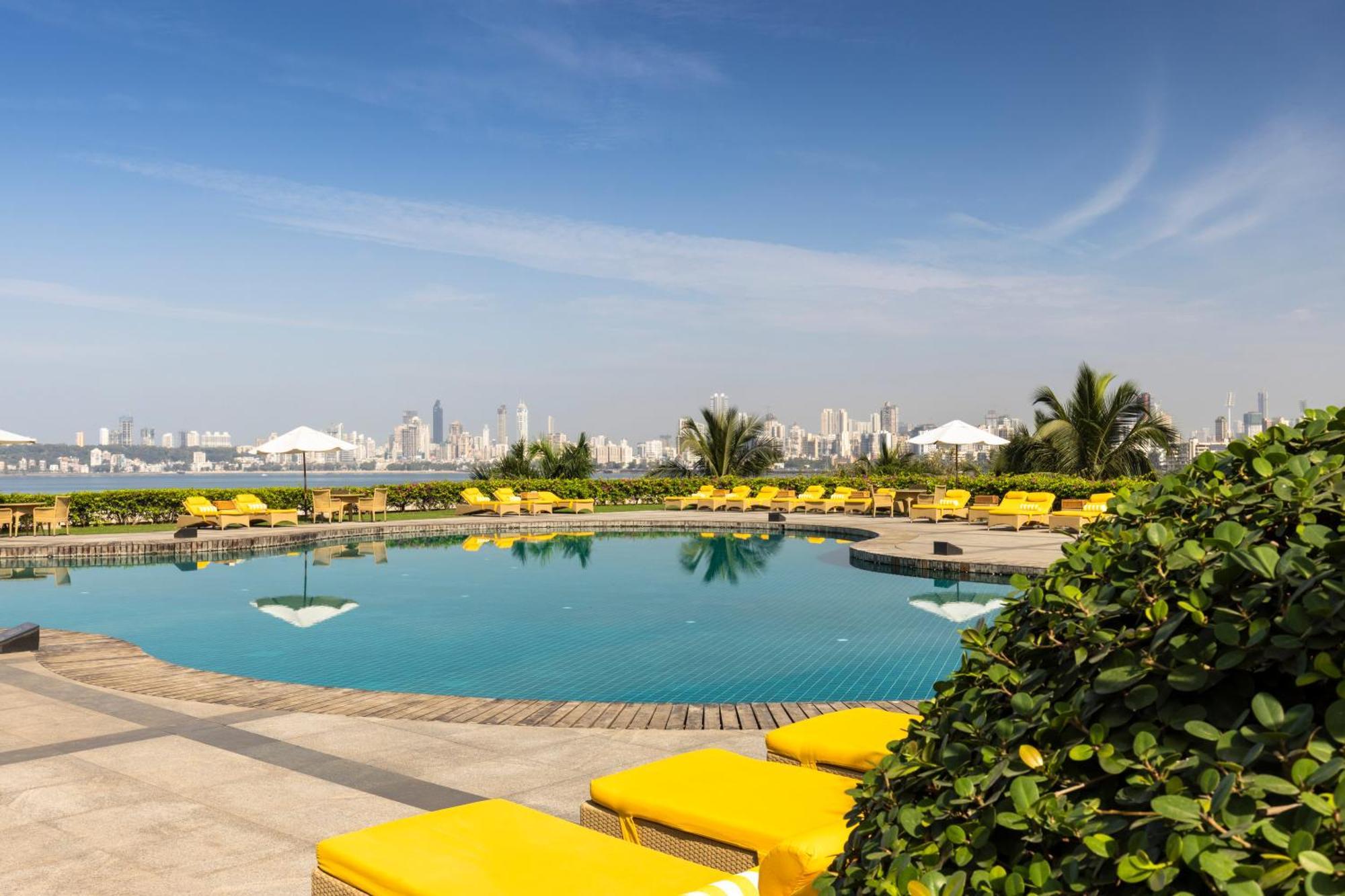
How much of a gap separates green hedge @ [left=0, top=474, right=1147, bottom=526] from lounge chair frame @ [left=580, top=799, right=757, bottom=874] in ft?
59.7

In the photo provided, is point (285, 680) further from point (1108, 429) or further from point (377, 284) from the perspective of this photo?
point (377, 284)

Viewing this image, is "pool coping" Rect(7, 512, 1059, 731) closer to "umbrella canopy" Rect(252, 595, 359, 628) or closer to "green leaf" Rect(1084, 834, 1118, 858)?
"umbrella canopy" Rect(252, 595, 359, 628)

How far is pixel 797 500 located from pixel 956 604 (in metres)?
14.2

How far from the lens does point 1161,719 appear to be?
3.70ft

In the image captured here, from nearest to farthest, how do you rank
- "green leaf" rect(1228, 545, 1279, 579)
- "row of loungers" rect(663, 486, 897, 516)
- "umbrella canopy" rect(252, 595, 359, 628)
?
"green leaf" rect(1228, 545, 1279, 579)
"umbrella canopy" rect(252, 595, 359, 628)
"row of loungers" rect(663, 486, 897, 516)

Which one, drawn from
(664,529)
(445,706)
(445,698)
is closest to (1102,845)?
(445,706)

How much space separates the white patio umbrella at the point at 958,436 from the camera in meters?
26.2

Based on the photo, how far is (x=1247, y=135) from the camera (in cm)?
2038

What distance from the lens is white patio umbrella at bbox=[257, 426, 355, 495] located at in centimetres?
2491

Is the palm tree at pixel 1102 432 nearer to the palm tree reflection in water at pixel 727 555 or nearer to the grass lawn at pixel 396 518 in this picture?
the palm tree reflection in water at pixel 727 555

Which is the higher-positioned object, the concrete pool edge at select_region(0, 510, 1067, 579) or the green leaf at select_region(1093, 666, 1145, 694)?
the green leaf at select_region(1093, 666, 1145, 694)

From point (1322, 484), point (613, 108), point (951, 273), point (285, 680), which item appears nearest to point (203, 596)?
point (285, 680)

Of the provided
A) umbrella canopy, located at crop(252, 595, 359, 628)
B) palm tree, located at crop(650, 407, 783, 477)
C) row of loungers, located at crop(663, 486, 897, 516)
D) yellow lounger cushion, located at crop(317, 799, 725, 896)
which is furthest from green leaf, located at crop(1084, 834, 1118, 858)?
palm tree, located at crop(650, 407, 783, 477)

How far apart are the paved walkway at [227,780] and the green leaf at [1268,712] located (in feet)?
11.3
